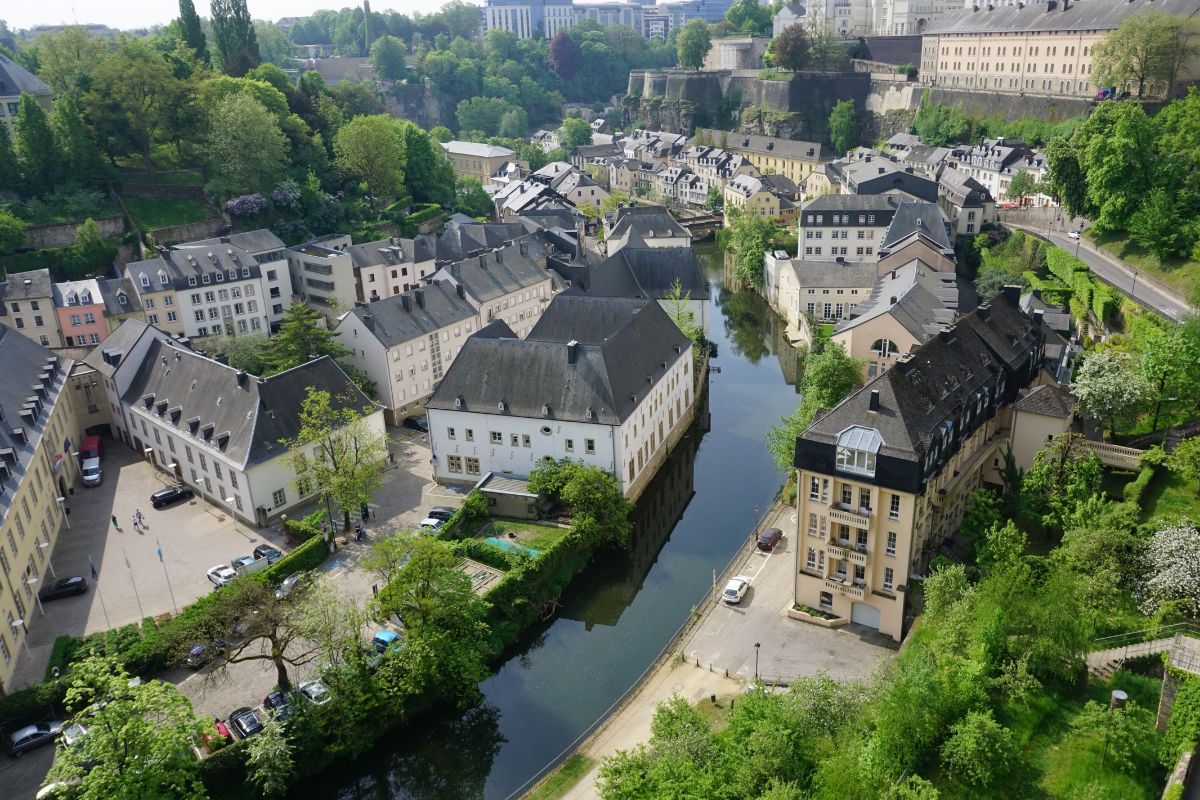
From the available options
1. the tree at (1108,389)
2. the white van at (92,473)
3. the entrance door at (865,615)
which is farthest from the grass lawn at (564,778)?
the white van at (92,473)

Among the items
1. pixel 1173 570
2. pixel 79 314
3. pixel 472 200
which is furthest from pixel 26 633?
pixel 472 200

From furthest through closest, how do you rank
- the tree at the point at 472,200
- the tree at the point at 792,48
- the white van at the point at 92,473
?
the tree at the point at 792,48, the tree at the point at 472,200, the white van at the point at 92,473

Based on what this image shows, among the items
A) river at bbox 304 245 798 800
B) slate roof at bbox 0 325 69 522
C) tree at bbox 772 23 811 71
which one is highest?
tree at bbox 772 23 811 71

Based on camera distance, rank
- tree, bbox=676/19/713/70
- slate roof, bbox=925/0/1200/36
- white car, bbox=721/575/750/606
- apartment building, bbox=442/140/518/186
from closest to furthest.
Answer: white car, bbox=721/575/750/606, slate roof, bbox=925/0/1200/36, apartment building, bbox=442/140/518/186, tree, bbox=676/19/713/70

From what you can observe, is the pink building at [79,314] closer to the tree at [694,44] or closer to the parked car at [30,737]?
the parked car at [30,737]

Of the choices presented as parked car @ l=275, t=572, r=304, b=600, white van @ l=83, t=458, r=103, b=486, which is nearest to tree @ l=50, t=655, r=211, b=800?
parked car @ l=275, t=572, r=304, b=600

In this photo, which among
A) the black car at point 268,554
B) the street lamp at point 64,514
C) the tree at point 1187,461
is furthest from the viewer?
the street lamp at point 64,514

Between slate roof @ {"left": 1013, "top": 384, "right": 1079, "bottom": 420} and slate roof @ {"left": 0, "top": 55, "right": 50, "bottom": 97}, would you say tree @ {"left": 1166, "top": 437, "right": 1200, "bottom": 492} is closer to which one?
slate roof @ {"left": 1013, "top": 384, "right": 1079, "bottom": 420}
